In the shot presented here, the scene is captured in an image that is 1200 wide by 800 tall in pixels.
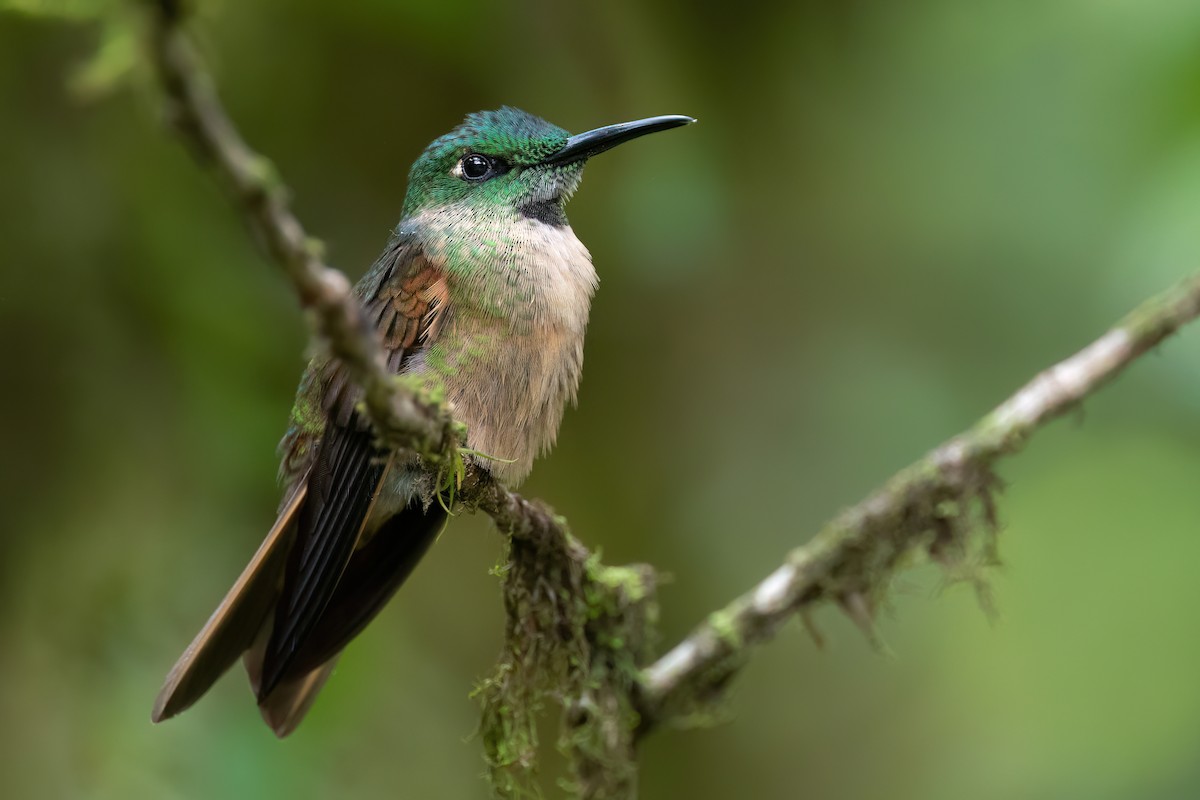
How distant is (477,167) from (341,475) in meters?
1.17

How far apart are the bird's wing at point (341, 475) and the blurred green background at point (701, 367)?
720mm

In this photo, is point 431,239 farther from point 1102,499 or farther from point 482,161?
point 1102,499

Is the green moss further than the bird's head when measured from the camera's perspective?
No

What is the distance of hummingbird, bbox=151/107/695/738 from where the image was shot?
2.52 metres

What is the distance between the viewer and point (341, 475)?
2471mm

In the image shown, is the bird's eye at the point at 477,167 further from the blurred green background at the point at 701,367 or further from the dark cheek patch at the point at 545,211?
the blurred green background at the point at 701,367

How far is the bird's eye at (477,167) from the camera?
3.22 meters

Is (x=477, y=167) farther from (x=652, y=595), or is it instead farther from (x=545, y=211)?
(x=652, y=595)

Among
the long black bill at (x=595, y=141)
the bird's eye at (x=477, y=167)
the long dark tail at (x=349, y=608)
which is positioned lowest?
the long dark tail at (x=349, y=608)

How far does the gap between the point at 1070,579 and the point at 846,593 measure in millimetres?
1592

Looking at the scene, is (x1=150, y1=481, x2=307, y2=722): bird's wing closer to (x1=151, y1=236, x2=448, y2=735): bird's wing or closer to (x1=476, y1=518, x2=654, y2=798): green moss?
(x1=151, y1=236, x2=448, y2=735): bird's wing

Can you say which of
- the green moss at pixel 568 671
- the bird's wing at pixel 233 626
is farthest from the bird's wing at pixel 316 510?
the green moss at pixel 568 671

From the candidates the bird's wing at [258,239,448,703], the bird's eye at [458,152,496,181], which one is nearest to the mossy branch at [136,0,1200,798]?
the bird's wing at [258,239,448,703]

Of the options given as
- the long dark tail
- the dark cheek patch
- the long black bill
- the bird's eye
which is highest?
the bird's eye
